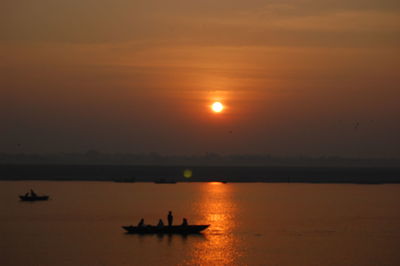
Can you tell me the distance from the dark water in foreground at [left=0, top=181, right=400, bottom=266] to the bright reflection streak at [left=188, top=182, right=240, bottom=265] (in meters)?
0.06

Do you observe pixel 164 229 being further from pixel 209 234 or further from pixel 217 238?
pixel 217 238

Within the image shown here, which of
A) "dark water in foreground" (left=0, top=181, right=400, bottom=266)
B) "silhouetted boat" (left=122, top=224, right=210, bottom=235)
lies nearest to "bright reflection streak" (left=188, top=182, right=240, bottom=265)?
"dark water in foreground" (left=0, top=181, right=400, bottom=266)

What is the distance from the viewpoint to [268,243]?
50781 mm

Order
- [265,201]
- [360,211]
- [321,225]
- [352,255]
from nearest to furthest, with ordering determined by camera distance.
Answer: [352,255] < [321,225] < [360,211] < [265,201]

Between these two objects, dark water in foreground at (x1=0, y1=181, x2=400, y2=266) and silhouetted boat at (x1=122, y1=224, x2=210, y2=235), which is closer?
dark water in foreground at (x1=0, y1=181, x2=400, y2=266)

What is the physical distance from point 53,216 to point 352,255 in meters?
34.4

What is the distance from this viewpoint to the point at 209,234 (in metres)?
56.3

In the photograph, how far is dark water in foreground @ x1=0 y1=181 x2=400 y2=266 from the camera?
44344 millimetres

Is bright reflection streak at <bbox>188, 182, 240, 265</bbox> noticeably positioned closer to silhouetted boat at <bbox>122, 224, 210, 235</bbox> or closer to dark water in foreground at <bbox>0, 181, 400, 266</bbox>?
dark water in foreground at <bbox>0, 181, 400, 266</bbox>

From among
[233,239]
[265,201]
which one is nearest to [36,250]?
[233,239]

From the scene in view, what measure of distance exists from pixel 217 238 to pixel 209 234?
2.51m

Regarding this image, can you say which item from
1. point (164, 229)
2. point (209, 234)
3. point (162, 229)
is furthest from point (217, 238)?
point (162, 229)

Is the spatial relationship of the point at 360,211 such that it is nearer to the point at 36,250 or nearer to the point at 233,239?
the point at 233,239

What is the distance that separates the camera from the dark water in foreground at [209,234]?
44.3m
